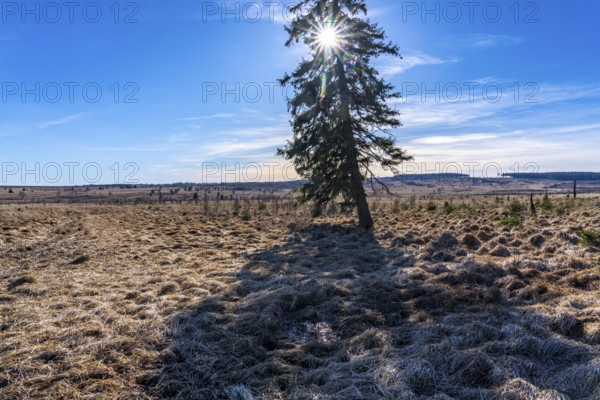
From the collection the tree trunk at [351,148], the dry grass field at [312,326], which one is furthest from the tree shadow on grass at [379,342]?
the tree trunk at [351,148]

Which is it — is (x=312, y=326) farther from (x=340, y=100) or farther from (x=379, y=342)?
(x=340, y=100)

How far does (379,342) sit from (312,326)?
3.87 ft

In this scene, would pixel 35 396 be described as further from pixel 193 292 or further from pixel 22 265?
pixel 22 265

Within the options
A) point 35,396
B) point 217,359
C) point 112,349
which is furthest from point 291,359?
point 35,396

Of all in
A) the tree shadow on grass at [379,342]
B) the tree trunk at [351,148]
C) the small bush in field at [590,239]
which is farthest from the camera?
the tree trunk at [351,148]

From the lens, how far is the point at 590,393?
11.5ft

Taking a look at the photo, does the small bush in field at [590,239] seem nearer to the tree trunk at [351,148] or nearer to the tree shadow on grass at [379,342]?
the tree shadow on grass at [379,342]

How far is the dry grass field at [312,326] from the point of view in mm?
3986

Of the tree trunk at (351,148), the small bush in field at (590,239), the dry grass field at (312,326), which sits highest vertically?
the tree trunk at (351,148)

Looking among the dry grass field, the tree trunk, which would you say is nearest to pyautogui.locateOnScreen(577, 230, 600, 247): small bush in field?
the dry grass field

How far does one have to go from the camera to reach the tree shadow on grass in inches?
153

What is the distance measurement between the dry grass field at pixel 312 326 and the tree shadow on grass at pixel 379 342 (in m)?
0.02

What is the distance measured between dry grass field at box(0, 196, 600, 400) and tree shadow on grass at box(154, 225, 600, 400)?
0.07ft

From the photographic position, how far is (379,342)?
493cm
